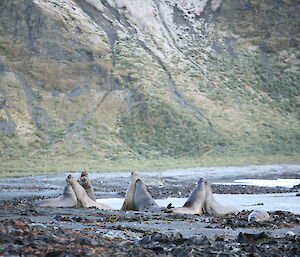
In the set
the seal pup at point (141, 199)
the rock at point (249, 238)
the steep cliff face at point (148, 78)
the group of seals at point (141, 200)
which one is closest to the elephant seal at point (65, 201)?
the group of seals at point (141, 200)

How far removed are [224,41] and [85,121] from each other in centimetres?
2549

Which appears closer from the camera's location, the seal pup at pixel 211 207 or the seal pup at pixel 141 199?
the seal pup at pixel 211 207

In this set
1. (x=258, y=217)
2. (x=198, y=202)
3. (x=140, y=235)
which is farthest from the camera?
(x=198, y=202)

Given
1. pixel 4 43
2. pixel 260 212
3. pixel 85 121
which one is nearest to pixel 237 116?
pixel 85 121

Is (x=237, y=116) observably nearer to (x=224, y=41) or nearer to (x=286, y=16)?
(x=224, y=41)

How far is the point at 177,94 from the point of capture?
225 ft

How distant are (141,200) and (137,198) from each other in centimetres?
11

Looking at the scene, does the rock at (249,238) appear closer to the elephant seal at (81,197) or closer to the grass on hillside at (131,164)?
the elephant seal at (81,197)

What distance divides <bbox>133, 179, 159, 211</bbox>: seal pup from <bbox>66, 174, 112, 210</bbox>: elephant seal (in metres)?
0.79

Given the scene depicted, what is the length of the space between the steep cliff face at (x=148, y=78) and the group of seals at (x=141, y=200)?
40.9 m

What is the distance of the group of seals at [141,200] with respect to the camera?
14.0 metres

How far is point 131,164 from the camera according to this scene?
176ft

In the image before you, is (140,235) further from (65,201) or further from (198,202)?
(65,201)

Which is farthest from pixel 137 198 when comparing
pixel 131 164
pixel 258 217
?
pixel 131 164
